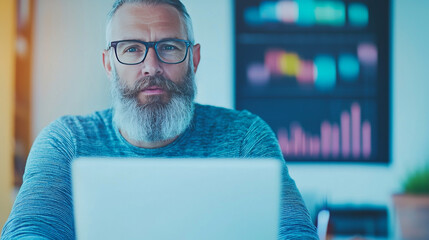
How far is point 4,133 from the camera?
2.99 metres

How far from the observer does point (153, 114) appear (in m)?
1.62

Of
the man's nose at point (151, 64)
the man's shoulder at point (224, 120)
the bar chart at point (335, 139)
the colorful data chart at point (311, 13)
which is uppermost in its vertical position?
the colorful data chart at point (311, 13)

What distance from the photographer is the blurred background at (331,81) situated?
3.26 meters

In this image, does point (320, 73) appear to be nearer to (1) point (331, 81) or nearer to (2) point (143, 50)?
(1) point (331, 81)

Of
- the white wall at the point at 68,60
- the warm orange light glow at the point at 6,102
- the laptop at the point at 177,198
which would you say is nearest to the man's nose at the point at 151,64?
the laptop at the point at 177,198

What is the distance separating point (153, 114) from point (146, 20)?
0.31m

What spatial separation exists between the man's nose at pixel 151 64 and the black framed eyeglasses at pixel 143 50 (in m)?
0.01

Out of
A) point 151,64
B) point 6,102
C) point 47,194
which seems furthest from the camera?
point 6,102

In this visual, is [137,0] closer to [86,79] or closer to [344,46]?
[86,79]

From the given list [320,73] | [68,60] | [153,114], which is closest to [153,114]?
[153,114]

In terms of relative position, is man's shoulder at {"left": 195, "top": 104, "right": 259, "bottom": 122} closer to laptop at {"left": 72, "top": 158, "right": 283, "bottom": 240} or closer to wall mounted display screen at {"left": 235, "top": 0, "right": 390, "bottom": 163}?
laptop at {"left": 72, "top": 158, "right": 283, "bottom": 240}

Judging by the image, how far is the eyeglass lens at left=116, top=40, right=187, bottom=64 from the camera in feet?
5.14

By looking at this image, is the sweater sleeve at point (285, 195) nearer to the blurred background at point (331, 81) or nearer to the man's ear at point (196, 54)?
the man's ear at point (196, 54)

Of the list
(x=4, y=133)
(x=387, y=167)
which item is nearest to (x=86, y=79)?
(x=4, y=133)
